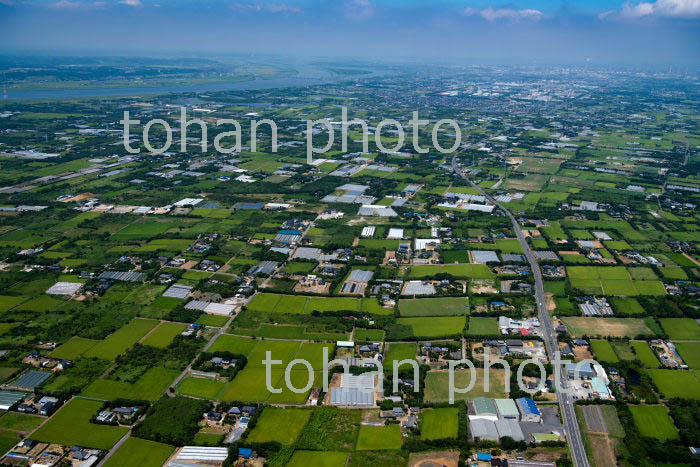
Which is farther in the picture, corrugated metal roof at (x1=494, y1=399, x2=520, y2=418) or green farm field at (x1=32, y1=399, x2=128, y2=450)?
corrugated metal roof at (x1=494, y1=399, x2=520, y2=418)

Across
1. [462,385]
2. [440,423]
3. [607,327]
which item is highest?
[607,327]

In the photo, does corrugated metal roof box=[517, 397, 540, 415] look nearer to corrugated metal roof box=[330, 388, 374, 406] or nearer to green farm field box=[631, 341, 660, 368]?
corrugated metal roof box=[330, 388, 374, 406]

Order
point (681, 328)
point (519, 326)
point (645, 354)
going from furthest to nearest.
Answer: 1. point (681, 328)
2. point (519, 326)
3. point (645, 354)

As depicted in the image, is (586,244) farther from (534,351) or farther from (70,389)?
(70,389)

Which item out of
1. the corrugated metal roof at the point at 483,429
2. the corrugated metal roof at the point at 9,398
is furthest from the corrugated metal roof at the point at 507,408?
the corrugated metal roof at the point at 9,398

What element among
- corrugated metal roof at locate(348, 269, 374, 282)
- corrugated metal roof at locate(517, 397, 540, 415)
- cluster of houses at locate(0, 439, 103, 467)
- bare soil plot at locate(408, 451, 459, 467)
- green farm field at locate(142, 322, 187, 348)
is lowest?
cluster of houses at locate(0, 439, 103, 467)

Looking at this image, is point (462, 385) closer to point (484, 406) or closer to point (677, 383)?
point (484, 406)

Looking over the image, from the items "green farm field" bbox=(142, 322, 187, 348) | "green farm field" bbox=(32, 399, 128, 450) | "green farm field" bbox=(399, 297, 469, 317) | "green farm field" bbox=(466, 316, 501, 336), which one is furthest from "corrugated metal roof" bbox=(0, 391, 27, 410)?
"green farm field" bbox=(466, 316, 501, 336)

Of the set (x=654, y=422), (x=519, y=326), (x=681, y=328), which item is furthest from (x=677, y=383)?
(x=519, y=326)

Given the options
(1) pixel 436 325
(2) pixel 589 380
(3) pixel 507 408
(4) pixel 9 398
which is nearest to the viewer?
(3) pixel 507 408

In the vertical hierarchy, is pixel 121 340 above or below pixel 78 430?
above

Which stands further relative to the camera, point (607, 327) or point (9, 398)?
point (607, 327)

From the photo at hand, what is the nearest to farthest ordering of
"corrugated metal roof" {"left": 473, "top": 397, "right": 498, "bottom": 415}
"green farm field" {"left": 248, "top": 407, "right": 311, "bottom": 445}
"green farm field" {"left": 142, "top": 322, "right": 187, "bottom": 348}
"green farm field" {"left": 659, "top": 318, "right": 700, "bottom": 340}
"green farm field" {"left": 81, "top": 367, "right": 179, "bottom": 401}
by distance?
"green farm field" {"left": 248, "top": 407, "right": 311, "bottom": 445}, "corrugated metal roof" {"left": 473, "top": 397, "right": 498, "bottom": 415}, "green farm field" {"left": 81, "top": 367, "right": 179, "bottom": 401}, "green farm field" {"left": 142, "top": 322, "right": 187, "bottom": 348}, "green farm field" {"left": 659, "top": 318, "right": 700, "bottom": 340}
